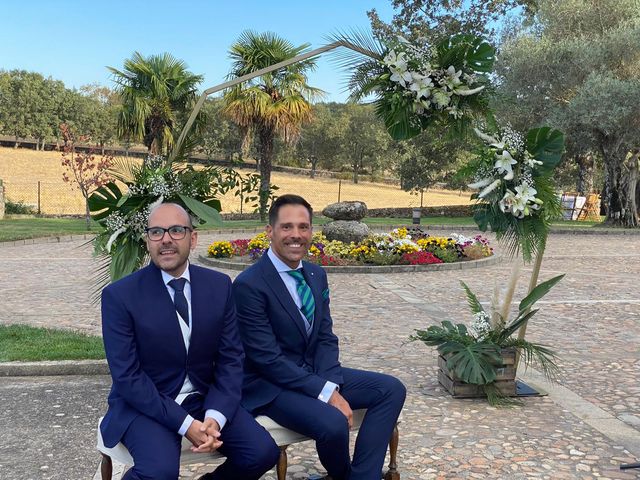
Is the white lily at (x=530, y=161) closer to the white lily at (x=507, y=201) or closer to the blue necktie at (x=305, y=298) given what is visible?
the white lily at (x=507, y=201)

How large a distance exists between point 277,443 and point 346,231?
39.1 feet

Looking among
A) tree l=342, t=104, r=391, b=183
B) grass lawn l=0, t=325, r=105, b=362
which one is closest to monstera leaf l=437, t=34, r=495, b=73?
grass lawn l=0, t=325, r=105, b=362

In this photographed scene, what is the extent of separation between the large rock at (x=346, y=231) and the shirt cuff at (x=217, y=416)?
39.6ft

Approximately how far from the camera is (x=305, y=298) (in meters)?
3.65

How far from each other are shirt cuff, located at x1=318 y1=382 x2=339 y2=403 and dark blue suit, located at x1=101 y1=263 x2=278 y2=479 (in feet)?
1.21

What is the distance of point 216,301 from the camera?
128 inches

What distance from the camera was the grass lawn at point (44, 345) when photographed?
239 inches

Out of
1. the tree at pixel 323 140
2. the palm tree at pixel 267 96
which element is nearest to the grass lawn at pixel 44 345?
the palm tree at pixel 267 96

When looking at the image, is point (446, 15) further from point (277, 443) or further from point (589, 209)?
point (277, 443)

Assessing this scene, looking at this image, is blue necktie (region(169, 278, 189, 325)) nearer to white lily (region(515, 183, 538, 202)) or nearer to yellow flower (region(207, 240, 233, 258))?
white lily (region(515, 183, 538, 202))

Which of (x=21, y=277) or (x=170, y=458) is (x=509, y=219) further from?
(x=21, y=277)

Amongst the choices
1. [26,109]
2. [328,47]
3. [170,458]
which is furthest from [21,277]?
[26,109]

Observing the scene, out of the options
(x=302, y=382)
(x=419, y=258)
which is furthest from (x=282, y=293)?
(x=419, y=258)

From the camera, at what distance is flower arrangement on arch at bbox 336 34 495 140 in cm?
446
